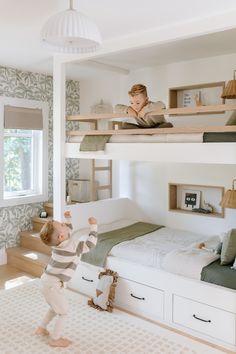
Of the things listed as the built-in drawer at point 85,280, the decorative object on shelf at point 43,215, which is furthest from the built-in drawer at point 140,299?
the decorative object on shelf at point 43,215

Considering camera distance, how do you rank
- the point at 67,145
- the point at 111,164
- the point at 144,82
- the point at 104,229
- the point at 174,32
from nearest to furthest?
the point at 174,32 → the point at 67,145 → the point at 104,229 → the point at 144,82 → the point at 111,164

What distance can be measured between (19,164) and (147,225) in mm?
1833

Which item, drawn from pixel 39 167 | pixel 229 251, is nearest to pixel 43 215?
pixel 39 167

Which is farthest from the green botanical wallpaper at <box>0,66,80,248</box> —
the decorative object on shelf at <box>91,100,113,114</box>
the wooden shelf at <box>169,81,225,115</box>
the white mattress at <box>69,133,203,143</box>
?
the white mattress at <box>69,133,203,143</box>

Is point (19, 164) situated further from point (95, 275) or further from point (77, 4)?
point (77, 4)

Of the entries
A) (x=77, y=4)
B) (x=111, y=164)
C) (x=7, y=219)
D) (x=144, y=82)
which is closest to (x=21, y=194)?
(x=7, y=219)

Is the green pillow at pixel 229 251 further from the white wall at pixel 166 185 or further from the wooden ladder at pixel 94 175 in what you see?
the wooden ladder at pixel 94 175

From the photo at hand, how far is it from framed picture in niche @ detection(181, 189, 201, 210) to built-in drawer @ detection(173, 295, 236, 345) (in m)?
1.52

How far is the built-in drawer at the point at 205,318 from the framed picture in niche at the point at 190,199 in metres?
1.52

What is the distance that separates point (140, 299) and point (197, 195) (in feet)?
5.04

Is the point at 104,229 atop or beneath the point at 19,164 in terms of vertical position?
beneath

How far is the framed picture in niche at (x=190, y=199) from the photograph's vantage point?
408cm

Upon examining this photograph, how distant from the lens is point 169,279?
110 inches

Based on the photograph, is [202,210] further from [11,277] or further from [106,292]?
[11,277]
